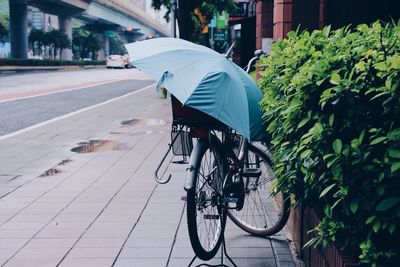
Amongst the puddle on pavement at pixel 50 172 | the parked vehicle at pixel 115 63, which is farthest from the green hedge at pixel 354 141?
the parked vehicle at pixel 115 63

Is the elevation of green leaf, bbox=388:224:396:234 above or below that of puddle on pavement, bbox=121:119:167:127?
above

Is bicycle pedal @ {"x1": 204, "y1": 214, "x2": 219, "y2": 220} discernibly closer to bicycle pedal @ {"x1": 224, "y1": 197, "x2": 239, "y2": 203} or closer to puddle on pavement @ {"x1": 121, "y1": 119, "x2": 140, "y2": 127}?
bicycle pedal @ {"x1": 224, "y1": 197, "x2": 239, "y2": 203}

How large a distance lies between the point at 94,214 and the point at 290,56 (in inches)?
111

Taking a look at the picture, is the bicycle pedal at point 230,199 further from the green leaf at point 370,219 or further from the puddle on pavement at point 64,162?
the puddle on pavement at point 64,162

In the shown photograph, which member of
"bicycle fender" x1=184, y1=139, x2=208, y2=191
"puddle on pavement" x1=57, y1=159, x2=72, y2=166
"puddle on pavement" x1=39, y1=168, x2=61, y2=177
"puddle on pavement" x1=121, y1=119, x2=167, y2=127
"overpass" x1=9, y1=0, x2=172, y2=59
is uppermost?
"overpass" x1=9, y1=0, x2=172, y2=59

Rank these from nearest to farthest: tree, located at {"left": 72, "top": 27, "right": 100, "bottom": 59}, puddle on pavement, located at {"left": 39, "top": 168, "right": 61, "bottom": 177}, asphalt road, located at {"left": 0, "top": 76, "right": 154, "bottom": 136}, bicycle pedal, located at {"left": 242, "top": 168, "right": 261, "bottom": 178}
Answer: bicycle pedal, located at {"left": 242, "top": 168, "right": 261, "bottom": 178} → puddle on pavement, located at {"left": 39, "top": 168, "right": 61, "bottom": 177} → asphalt road, located at {"left": 0, "top": 76, "right": 154, "bottom": 136} → tree, located at {"left": 72, "top": 27, "right": 100, "bottom": 59}

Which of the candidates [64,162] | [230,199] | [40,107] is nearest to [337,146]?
[230,199]

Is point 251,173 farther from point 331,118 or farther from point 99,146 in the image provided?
point 99,146

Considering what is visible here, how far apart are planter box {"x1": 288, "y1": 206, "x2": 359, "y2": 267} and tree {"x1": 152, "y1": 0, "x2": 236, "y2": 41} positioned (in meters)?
15.7

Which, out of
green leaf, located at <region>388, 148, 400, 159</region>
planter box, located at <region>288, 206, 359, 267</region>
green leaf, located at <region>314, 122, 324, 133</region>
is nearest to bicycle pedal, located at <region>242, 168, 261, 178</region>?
planter box, located at <region>288, 206, 359, 267</region>

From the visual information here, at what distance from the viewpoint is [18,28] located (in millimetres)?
61938

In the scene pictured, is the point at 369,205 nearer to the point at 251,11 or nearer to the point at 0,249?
the point at 0,249

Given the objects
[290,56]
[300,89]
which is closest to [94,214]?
[290,56]

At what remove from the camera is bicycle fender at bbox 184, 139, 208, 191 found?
435 cm
